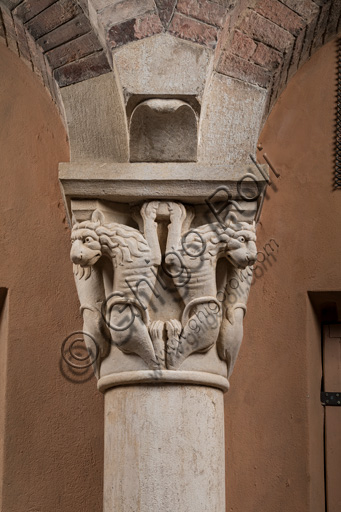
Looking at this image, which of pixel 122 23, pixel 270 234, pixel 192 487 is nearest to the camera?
pixel 192 487

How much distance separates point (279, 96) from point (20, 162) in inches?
37.5

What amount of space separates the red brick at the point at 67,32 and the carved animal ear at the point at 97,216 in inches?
22.0

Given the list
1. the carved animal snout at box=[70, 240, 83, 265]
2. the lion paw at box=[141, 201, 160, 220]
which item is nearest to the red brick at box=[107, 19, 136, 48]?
the lion paw at box=[141, 201, 160, 220]

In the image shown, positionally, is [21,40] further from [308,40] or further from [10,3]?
[308,40]

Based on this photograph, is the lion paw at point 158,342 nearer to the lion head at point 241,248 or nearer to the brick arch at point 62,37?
the lion head at point 241,248

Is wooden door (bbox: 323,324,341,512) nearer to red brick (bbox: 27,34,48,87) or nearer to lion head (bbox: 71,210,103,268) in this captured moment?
lion head (bbox: 71,210,103,268)

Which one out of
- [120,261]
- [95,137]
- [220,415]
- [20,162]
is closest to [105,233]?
[120,261]

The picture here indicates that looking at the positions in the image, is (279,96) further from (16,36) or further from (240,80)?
(16,36)

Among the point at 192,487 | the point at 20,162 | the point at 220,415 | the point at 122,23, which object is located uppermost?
the point at 122,23

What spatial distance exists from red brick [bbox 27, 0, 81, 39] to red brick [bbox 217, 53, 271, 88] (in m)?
0.46

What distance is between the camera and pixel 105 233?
2.78 m

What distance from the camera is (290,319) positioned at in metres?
3.39

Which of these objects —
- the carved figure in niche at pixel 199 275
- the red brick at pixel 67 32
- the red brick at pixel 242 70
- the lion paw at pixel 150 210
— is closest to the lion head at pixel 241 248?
the carved figure in niche at pixel 199 275

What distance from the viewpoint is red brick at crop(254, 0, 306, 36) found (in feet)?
10.1
